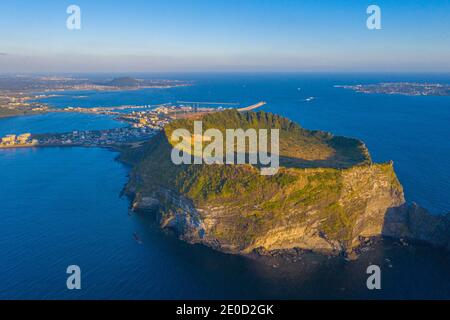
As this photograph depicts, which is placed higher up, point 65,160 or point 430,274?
point 65,160

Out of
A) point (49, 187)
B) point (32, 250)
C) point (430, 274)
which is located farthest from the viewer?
point (49, 187)

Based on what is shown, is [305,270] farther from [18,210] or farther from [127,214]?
[18,210]

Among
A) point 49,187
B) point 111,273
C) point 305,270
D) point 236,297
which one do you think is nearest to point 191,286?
point 236,297

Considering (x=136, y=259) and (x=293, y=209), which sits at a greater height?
(x=293, y=209)

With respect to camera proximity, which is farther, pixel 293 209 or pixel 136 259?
pixel 293 209

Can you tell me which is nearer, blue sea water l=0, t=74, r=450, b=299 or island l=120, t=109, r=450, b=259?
blue sea water l=0, t=74, r=450, b=299

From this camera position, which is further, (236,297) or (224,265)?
(224,265)

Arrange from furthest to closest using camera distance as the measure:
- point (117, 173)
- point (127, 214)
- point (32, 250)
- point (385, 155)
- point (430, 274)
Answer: point (385, 155) < point (117, 173) < point (127, 214) < point (32, 250) < point (430, 274)

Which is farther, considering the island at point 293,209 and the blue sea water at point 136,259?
the island at point 293,209
